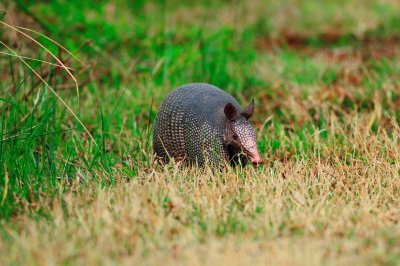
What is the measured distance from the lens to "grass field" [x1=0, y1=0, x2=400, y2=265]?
2.74m

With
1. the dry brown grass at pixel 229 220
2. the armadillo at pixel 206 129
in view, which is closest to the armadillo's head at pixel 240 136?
the armadillo at pixel 206 129

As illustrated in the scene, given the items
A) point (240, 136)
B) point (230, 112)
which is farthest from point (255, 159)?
point (230, 112)

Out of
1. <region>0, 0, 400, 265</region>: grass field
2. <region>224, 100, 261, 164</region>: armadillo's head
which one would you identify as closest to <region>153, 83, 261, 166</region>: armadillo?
<region>224, 100, 261, 164</region>: armadillo's head

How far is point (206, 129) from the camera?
12.6 ft

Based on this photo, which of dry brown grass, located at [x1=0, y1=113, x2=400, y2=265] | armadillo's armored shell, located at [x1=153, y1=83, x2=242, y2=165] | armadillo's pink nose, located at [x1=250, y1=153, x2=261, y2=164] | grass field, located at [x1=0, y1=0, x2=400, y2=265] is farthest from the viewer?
armadillo's armored shell, located at [x1=153, y1=83, x2=242, y2=165]

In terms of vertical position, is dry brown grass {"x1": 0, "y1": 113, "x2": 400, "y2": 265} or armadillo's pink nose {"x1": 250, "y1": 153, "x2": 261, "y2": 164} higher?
armadillo's pink nose {"x1": 250, "y1": 153, "x2": 261, "y2": 164}

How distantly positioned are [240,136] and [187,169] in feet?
1.23

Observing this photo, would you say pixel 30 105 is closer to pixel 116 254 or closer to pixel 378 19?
pixel 116 254

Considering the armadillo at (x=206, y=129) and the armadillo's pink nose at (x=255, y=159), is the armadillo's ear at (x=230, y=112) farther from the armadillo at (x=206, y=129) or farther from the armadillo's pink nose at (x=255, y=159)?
the armadillo's pink nose at (x=255, y=159)

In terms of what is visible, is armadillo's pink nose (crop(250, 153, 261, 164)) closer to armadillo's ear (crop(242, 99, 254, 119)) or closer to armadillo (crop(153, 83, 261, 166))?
armadillo (crop(153, 83, 261, 166))

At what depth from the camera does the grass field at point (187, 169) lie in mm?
2740

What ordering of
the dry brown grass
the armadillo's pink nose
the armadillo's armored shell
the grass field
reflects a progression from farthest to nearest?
the armadillo's armored shell, the armadillo's pink nose, the grass field, the dry brown grass

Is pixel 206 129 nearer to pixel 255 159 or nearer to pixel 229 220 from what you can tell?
pixel 255 159

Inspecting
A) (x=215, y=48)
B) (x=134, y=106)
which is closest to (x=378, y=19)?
(x=215, y=48)
